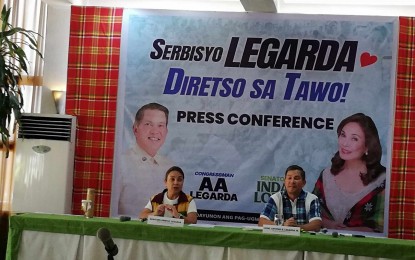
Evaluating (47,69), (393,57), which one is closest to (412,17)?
(393,57)

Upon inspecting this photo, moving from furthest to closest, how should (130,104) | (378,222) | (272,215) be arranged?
(130,104) < (378,222) < (272,215)

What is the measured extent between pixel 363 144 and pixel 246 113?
1.08 m

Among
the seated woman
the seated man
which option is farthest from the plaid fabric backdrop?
the seated man

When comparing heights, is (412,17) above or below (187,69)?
above

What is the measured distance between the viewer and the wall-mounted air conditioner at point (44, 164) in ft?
20.1

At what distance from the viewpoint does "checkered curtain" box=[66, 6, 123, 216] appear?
251 inches

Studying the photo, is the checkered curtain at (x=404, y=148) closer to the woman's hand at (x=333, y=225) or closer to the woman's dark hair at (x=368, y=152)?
the woman's dark hair at (x=368, y=152)

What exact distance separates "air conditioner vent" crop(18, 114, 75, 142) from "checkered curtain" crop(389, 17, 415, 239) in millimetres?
2940

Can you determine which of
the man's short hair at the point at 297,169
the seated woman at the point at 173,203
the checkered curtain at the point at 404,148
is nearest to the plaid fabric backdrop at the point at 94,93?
the seated woman at the point at 173,203

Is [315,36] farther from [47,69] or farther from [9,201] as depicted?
[9,201]

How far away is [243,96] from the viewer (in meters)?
6.18

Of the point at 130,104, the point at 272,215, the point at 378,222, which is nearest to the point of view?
the point at 272,215

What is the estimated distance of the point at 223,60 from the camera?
6.22 metres

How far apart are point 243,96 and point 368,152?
4.01ft
